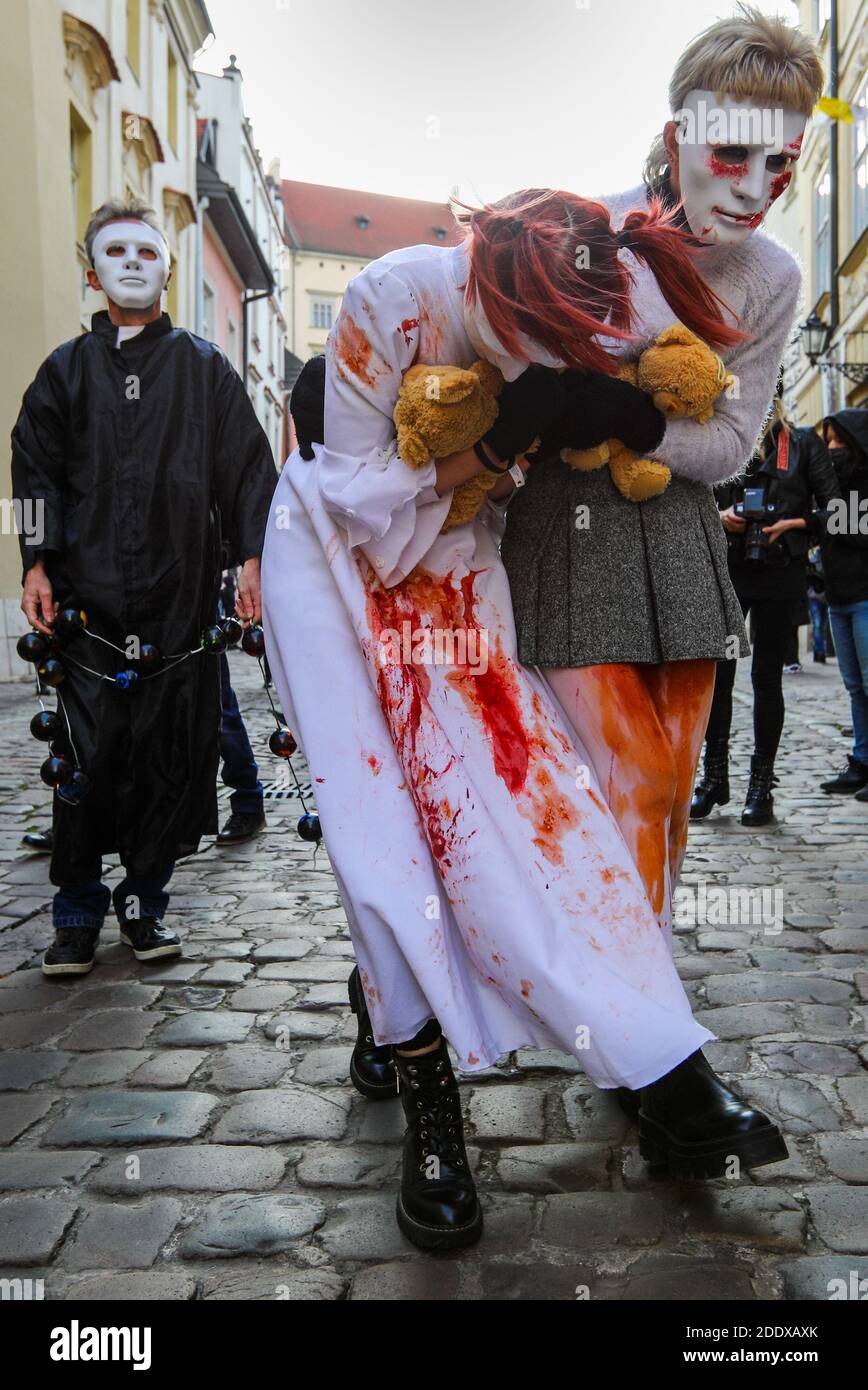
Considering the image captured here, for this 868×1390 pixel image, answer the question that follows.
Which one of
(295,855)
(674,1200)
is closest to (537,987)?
(674,1200)

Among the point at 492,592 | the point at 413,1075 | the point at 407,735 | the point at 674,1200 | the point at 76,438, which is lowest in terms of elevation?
the point at 674,1200

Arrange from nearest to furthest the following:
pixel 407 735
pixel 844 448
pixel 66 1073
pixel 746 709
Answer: pixel 407 735, pixel 66 1073, pixel 844 448, pixel 746 709

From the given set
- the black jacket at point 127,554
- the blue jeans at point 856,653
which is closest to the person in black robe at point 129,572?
the black jacket at point 127,554

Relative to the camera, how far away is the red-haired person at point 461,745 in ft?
6.23

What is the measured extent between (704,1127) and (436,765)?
739 mm

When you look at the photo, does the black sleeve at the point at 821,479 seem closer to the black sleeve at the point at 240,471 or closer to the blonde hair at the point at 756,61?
the black sleeve at the point at 240,471

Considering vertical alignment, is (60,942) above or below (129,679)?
below

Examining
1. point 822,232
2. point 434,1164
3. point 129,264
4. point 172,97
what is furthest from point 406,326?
point 172,97

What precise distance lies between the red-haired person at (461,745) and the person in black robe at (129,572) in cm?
136

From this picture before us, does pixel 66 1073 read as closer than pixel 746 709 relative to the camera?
Yes

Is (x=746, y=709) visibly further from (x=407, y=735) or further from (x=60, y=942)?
(x=407, y=735)

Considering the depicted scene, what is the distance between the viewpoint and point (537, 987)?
6.32ft
